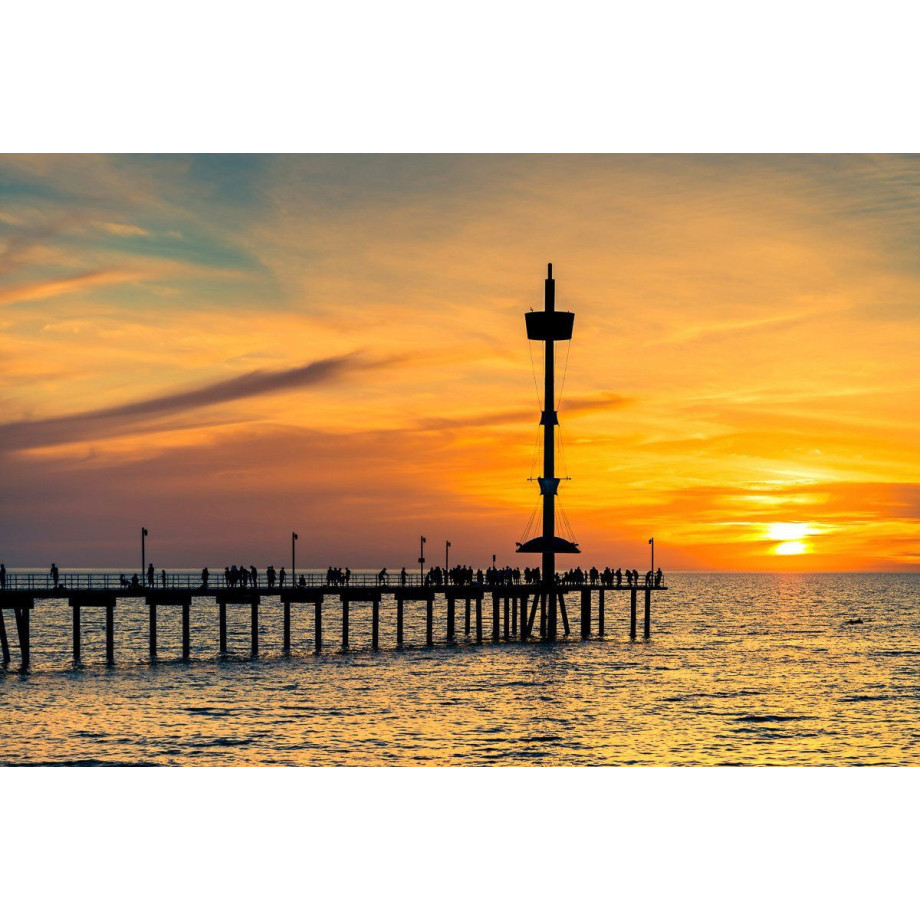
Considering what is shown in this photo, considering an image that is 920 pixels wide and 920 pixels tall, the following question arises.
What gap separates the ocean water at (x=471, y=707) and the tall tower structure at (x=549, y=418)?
5.84 metres

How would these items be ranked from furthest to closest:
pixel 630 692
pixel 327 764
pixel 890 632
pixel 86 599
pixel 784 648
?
pixel 890 632 → pixel 784 648 → pixel 86 599 → pixel 630 692 → pixel 327 764

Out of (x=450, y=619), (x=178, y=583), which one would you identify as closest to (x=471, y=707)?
(x=178, y=583)

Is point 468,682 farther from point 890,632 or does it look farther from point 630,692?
point 890,632

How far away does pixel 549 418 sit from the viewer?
3674 inches

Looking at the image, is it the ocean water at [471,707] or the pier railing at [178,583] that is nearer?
the ocean water at [471,707]

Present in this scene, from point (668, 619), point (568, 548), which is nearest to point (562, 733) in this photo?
point (568, 548)

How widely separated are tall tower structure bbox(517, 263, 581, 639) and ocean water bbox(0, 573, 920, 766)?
5.84 meters

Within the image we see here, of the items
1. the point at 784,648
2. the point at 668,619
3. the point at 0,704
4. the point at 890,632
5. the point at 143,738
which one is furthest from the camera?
the point at 668,619

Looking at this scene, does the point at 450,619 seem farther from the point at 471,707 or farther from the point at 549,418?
the point at 471,707

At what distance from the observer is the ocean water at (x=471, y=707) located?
42.2 meters

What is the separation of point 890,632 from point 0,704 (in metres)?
101

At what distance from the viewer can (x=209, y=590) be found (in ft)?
236

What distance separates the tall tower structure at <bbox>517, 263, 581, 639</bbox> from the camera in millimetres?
92188

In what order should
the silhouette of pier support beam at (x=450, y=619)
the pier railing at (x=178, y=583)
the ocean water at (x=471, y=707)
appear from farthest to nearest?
the silhouette of pier support beam at (x=450, y=619) → the pier railing at (x=178, y=583) → the ocean water at (x=471, y=707)
